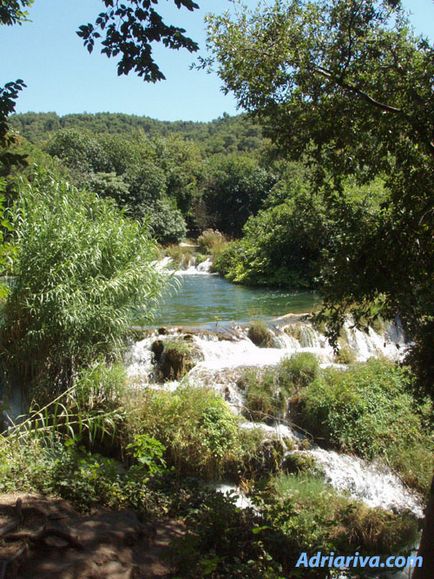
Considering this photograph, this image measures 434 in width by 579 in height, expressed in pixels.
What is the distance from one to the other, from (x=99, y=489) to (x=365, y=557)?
222cm

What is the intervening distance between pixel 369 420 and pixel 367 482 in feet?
3.01

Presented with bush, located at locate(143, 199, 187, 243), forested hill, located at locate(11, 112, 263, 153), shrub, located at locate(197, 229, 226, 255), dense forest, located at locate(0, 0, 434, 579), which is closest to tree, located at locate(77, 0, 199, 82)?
dense forest, located at locate(0, 0, 434, 579)

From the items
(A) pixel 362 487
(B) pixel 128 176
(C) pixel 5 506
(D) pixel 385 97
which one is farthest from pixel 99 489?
(B) pixel 128 176

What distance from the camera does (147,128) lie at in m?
79.7

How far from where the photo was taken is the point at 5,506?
12.4 ft

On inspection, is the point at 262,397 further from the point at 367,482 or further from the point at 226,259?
the point at 226,259

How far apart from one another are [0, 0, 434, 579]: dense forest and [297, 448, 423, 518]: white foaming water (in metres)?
0.02

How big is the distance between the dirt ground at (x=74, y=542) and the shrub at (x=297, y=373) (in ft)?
12.7

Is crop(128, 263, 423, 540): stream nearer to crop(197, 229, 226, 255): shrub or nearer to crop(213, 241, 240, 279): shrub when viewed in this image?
crop(213, 241, 240, 279): shrub

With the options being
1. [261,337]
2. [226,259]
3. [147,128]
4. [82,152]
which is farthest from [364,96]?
[147,128]

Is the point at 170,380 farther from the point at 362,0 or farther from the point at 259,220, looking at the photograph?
the point at 259,220

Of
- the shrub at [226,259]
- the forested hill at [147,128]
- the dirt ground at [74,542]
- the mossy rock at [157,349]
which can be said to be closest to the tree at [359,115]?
the dirt ground at [74,542]

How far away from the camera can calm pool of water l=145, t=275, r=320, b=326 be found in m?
11.7

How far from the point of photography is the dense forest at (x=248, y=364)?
3.68 metres
